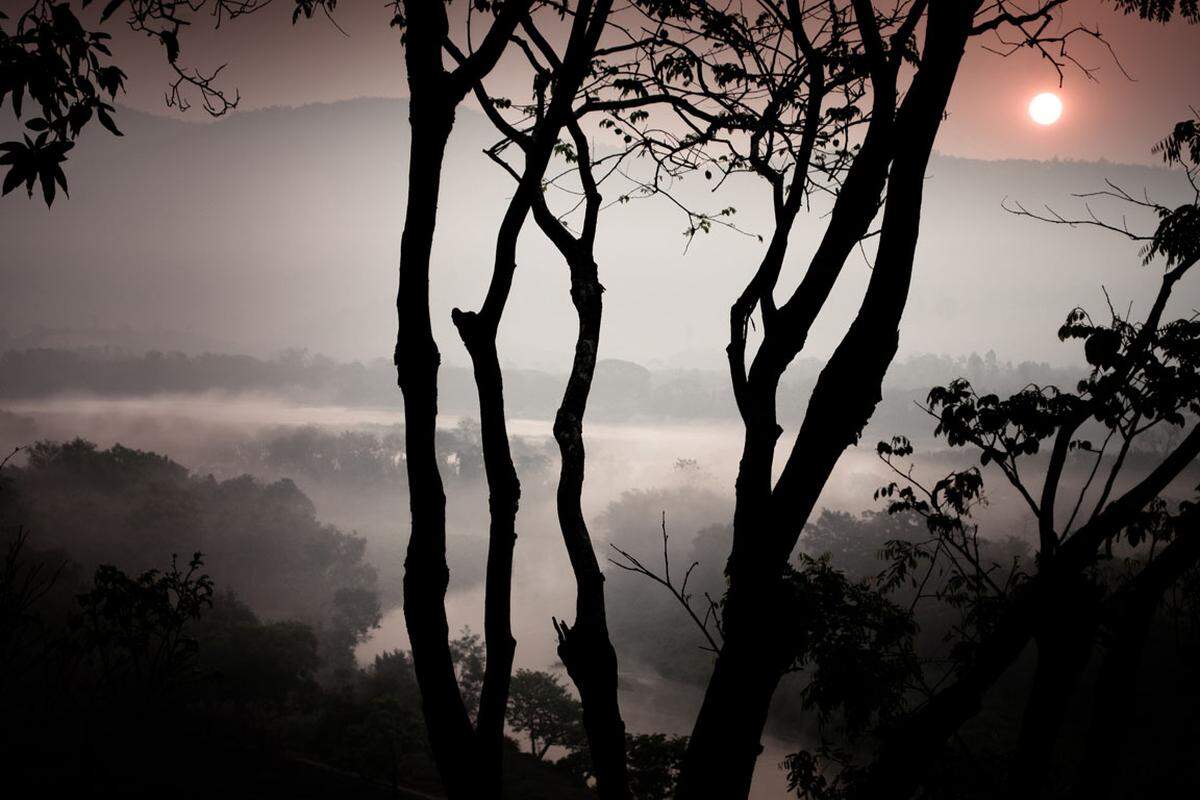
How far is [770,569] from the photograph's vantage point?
6.88 ft

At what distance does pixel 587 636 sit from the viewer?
2186 millimetres

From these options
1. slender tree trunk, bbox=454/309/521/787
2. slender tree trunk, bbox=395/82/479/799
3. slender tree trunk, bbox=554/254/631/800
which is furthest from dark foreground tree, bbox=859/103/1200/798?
slender tree trunk, bbox=395/82/479/799

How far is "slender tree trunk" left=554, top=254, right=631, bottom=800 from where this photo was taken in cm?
214

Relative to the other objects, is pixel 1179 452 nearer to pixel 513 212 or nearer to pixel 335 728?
pixel 513 212

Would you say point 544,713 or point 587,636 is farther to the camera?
point 544,713

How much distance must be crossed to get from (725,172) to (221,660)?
97.0 feet

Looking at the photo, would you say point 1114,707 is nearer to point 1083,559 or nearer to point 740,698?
point 1083,559

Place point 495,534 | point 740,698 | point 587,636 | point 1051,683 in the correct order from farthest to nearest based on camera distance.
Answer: point 1051,683 < point 495,534 < point 587,636 < point 740,698

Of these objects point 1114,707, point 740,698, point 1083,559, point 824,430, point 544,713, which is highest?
point 824,430

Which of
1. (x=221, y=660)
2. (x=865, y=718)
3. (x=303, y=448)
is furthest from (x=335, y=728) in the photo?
(x=303, y=448)

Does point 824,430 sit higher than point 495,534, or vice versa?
point 824,430

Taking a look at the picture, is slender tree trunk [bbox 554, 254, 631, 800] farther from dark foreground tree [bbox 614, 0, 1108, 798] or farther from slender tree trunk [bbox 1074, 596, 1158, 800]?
slender tree trunk [bbox 1074, 596, 1158, 800]

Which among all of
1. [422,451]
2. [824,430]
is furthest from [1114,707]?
[422,451]

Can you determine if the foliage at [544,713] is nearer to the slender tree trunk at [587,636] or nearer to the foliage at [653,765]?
the foliage at [653,765]
